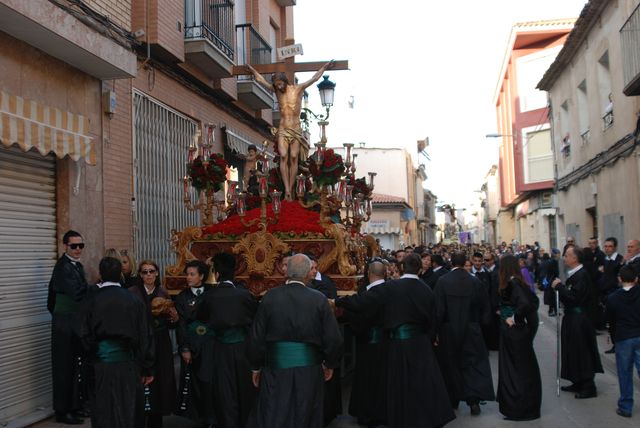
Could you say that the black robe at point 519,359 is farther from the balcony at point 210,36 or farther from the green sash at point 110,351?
the balcony at point 210,36

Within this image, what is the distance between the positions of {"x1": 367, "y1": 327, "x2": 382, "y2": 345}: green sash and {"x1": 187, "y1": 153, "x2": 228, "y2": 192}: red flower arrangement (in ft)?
9.93

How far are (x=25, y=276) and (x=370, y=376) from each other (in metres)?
4.07

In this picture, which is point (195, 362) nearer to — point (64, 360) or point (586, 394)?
point (64, 360)

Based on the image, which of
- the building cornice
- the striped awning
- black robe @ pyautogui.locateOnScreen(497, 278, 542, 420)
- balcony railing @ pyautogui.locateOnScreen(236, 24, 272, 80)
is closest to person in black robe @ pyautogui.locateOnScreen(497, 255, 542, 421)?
black robe @ pyautogui.locateOnScreen(497, 278, 542, 420)

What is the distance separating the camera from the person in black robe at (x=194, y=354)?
6.64 m

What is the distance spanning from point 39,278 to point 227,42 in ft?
24.9

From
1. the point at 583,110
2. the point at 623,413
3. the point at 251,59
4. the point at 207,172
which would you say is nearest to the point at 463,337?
the point at 623,413

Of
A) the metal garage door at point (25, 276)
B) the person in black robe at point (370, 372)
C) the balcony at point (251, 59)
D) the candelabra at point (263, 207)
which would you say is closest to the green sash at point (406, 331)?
the person in black robe at point (370, 372)

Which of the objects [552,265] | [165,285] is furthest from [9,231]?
[552,265]

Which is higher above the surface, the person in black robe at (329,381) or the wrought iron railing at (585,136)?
the wrought iron railing at (585,136)

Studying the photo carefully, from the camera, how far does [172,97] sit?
11922 millimetres

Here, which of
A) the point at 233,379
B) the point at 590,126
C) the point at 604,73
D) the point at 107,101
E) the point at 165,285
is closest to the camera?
the point at 233,379

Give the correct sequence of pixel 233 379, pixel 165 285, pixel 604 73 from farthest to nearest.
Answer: pixel 604 73, pixel 165 285, pixel 233 379

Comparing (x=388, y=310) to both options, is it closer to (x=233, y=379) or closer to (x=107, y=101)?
(x=233, y=379)
